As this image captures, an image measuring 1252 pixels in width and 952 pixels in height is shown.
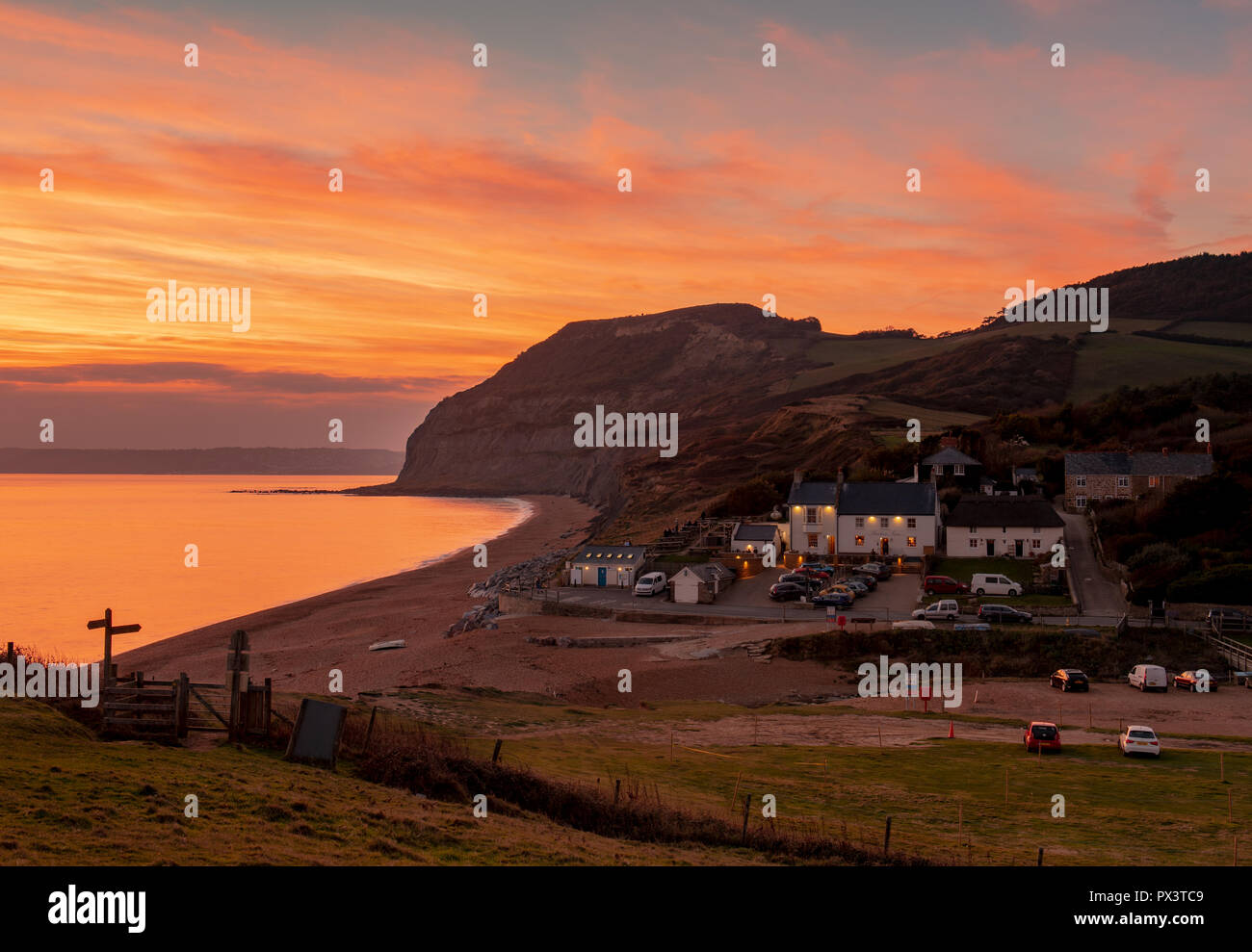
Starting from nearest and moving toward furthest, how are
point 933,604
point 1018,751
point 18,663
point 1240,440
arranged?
point 18,663 < point 1018,751 < point 933,604 < point 1240,440

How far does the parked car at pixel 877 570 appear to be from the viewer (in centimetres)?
5984

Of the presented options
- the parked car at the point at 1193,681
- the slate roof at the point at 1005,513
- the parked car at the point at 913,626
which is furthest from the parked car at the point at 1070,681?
the slate roof at the point at 1005,513

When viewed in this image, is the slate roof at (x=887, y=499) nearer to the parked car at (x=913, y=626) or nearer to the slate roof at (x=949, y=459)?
the slate roof at (x=949, y=459)

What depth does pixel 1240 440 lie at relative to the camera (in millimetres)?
80250

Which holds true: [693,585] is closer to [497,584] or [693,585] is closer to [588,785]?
[497,584]

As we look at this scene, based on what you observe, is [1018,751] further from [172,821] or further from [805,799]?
[172,821]

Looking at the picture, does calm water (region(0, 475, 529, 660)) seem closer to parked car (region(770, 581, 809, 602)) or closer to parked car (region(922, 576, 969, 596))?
parked car (region(770, 581, 809, 602))

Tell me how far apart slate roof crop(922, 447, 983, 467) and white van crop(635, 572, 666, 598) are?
108 ft

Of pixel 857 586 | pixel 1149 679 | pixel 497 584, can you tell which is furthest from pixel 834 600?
pixel 497 584

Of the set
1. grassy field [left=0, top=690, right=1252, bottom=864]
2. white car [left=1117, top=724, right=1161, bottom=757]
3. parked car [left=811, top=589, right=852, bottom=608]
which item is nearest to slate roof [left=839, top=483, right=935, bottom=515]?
parked car [left=811, top=589, right=852, bottom=608]

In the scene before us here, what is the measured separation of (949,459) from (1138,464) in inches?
568

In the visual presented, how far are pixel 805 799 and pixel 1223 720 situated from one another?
21818mm

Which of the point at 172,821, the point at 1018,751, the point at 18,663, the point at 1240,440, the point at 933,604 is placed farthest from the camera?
the point at 1240,440

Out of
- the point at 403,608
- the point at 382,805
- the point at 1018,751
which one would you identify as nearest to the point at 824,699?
the point at 1018,751
